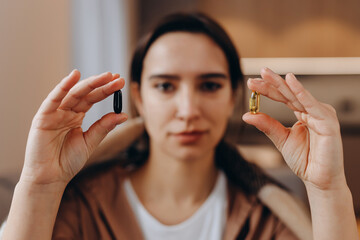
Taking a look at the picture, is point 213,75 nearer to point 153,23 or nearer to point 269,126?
point 269,126

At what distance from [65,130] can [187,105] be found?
0.32 metres

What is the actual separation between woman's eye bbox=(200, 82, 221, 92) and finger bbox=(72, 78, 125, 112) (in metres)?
0.35

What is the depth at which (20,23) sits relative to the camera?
143cm

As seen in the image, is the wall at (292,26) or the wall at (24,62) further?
the wall at (292,26)

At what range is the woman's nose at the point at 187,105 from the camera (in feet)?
3.05

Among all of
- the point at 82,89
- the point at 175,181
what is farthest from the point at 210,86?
the point at 82,89

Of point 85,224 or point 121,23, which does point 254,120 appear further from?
point 121,23

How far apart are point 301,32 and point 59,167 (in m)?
3.19

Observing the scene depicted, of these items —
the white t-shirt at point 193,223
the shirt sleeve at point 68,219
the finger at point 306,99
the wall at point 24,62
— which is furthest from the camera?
the wall at point 24,62

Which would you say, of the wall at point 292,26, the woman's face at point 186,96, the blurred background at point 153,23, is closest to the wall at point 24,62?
the blurred background at point 153,23

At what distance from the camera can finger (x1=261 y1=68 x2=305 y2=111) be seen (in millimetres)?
644

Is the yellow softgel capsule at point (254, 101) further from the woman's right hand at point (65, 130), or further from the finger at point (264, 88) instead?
the woman's right hand at point (65, 130)

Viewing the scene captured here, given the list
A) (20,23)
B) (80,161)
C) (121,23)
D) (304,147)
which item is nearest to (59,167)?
(80,161)

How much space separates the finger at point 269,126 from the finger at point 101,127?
0.24 m
